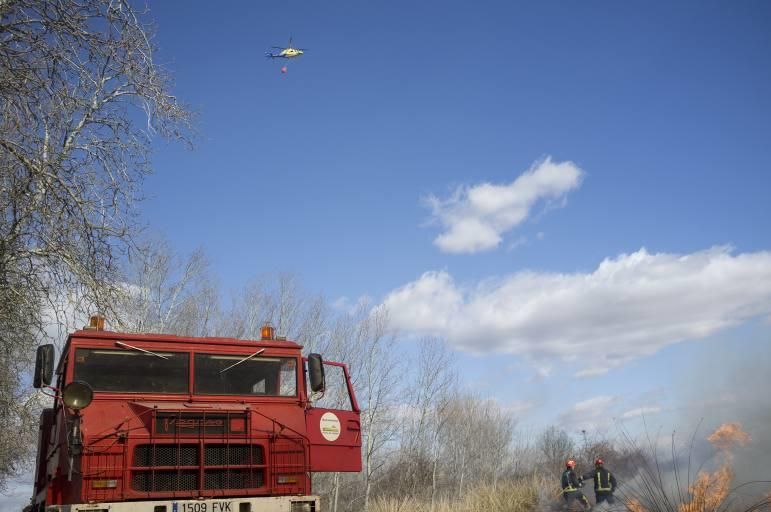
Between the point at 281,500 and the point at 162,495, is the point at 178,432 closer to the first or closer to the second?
the point at 162,495

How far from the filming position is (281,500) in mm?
7578

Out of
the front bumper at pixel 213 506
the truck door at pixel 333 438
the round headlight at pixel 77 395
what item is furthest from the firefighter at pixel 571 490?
the round headlight at pixel 77 395

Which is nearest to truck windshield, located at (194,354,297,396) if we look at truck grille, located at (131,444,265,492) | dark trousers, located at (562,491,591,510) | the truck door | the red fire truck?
the red fire truck

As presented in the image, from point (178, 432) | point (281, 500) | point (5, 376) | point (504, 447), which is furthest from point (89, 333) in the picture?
point (504, 447)

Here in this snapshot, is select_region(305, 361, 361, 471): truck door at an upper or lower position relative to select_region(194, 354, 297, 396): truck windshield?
lower

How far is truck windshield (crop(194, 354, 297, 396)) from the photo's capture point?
8.61m

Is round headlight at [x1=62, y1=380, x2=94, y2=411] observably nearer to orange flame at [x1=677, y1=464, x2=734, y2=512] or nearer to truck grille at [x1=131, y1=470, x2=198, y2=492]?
truck grille at [x1=131, y1=470, x2=198, y2=492]

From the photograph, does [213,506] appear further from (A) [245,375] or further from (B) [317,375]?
(B) [317,375]

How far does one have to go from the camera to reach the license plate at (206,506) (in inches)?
282

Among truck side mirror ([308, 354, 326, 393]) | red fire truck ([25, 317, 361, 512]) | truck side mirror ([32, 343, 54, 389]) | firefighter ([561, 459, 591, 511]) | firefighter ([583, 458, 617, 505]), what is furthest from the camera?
firefighter ([561, 459, 591, 511])

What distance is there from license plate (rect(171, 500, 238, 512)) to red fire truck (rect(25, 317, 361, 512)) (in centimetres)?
1

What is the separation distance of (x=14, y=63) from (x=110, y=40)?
3.24 ft

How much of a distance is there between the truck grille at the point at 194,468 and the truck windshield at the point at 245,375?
901mm

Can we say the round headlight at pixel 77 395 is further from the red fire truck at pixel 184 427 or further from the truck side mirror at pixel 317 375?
the truck side mirror at pixel 317 375
